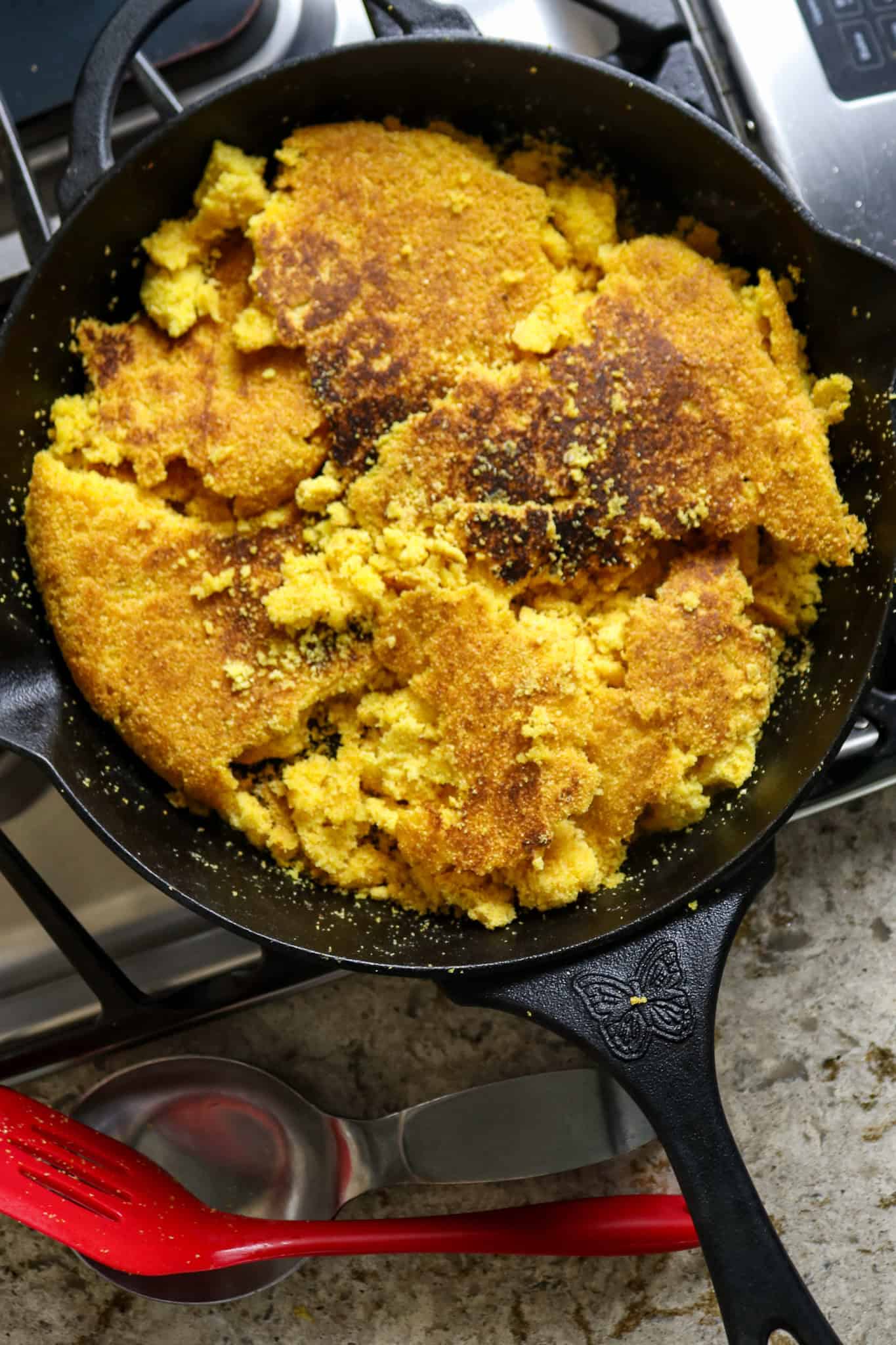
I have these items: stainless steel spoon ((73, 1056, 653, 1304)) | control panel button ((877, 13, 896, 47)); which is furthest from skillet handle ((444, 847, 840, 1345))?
control panel button ((877, 13, 896, 47))

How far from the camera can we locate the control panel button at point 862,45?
3.69 ft

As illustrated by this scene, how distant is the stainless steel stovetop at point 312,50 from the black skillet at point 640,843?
0.16 m

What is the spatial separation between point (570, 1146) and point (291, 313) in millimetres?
885

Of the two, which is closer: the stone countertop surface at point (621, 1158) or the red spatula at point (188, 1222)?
the red spatula at point (188, 1222)

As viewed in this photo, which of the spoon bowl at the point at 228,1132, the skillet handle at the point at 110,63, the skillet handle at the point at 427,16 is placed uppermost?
the skillet handle at the point at 110,63

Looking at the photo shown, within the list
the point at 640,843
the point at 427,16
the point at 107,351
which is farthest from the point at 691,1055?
the point at 427,16

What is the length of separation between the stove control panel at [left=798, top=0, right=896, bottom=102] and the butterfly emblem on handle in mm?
903

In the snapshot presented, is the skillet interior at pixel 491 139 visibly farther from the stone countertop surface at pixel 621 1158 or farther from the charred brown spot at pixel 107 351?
the stone countertop surface at pixel 621 1158

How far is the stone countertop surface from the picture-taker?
4.00ft

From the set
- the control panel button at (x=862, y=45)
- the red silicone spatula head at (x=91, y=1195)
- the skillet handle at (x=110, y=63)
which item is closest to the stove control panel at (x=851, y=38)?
the control panel button at (x=862, y=45)

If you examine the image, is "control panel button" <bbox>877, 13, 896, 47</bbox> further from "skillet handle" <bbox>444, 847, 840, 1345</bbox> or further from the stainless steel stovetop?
"skillet handle" <bbox>444, 847, 840, 1345</bbox>

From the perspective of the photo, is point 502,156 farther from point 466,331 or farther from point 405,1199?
point 405,1199

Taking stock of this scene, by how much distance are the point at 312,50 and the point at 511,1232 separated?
4.07 feet

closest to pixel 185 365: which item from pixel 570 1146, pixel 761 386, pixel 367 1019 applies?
pixel 761 386
